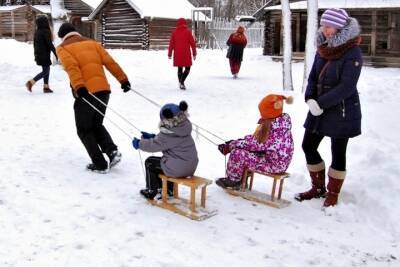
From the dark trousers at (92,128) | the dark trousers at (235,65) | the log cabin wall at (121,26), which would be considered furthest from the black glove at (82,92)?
the log cabin wall at (121,26)

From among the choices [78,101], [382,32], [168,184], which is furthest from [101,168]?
[382,32]

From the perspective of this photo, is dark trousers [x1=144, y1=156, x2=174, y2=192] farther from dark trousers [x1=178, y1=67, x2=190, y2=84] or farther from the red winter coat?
the red winter coat

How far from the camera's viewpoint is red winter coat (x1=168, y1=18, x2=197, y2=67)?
13453mm

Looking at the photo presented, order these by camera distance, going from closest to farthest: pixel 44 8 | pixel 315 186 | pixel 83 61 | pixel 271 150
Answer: pixel 271 150 → pixel 315 186 → pixel 83 61 → pixel 44 8

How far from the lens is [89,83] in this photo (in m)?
6.05

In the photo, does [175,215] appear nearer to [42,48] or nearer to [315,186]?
[315,186]

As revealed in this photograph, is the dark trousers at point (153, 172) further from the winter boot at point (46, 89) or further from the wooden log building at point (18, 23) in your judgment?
the wooden log building at point (18, 23)

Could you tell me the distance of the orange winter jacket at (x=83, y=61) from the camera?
5855 mm

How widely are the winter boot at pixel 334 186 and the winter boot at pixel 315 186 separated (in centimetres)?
24

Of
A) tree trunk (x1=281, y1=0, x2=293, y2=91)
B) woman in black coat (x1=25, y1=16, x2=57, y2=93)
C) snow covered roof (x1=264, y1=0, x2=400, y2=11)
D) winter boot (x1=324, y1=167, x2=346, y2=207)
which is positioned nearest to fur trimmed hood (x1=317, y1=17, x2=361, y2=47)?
winter boot (x1=324, y1=167, x2=346, y2=207)

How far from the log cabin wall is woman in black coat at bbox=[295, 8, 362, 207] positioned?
26.1 metres

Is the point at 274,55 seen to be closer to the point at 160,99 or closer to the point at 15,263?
the point at 160,99

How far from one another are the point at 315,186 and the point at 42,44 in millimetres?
8748

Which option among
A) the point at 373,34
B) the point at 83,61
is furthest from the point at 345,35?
the point at 373,34
